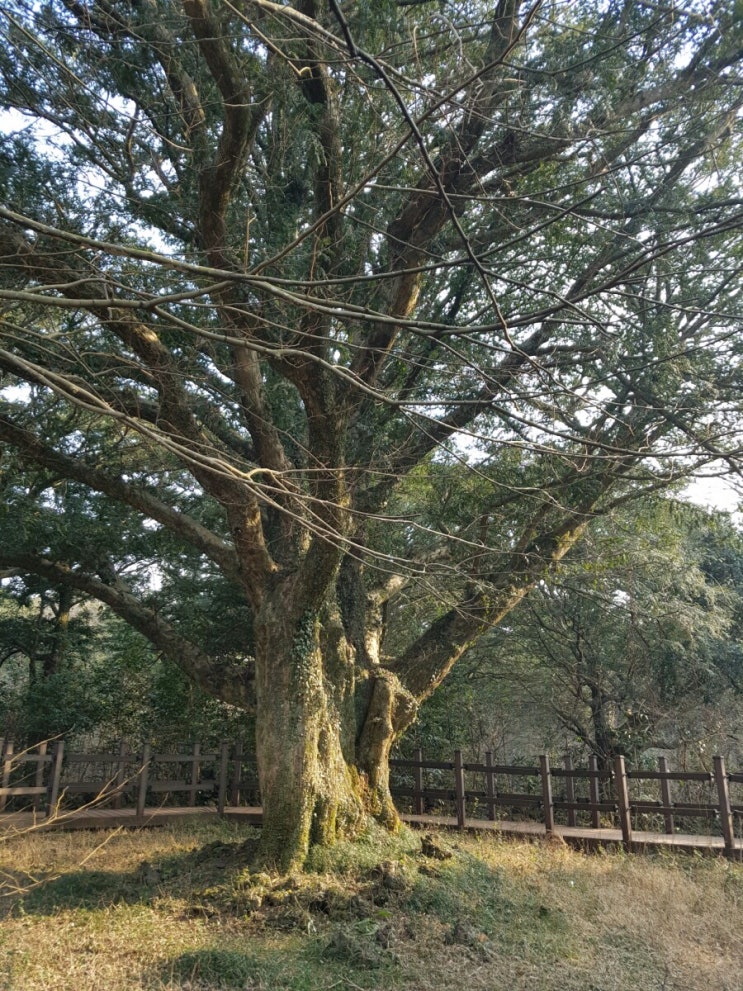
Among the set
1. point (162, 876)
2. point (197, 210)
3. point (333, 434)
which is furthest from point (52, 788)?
point (197, 210)

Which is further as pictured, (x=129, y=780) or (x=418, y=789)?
(x=418, y=789)

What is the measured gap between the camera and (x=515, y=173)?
305 inches

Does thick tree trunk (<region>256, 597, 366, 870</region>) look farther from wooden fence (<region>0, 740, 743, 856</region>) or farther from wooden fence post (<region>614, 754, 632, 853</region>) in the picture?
wooden fence post (<region>614, 754, 632, 853</region>)

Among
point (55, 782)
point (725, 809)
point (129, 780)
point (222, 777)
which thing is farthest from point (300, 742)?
point (222, 777)

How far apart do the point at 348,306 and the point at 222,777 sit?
38.3 ft

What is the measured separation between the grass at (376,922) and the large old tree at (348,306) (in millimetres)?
931

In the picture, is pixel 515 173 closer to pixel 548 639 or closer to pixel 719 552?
pixel 548 639

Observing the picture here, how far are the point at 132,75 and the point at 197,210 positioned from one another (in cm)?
113

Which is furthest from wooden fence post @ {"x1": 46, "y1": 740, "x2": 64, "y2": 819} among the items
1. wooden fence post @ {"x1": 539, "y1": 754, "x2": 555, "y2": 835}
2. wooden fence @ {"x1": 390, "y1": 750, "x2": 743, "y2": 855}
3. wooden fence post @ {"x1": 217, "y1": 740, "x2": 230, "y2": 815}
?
wooden fence post @ {"x1": 539, "y1": 754, "x2": 555, "y2": 835}

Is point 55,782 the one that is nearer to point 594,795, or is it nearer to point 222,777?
point 222,777

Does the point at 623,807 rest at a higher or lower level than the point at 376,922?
higher

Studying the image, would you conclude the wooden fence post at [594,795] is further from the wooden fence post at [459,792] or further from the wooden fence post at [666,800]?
the wooden fence post at [459,792]

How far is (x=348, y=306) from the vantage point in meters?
3.34

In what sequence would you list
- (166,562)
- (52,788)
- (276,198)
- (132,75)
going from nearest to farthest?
1. (132,75)
2. (276,198)
3. (52,788)
4. (166,562)
